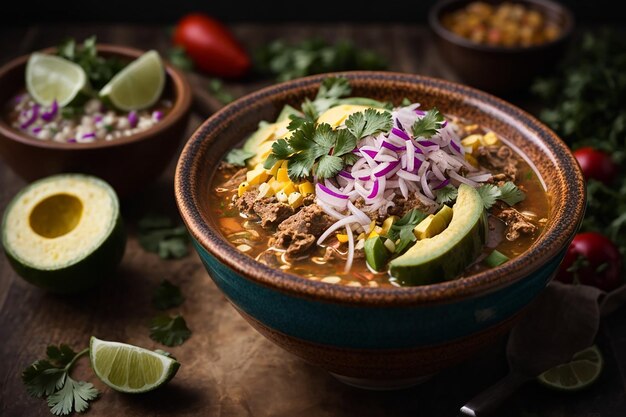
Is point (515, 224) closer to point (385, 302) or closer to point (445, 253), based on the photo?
point (445, 253)

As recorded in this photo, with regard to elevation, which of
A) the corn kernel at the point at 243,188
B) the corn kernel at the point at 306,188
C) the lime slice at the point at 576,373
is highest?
the corn kernel at the point at 306,188

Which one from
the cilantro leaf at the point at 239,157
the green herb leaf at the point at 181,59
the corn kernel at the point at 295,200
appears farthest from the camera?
the green herb leaf at the point at 181,59

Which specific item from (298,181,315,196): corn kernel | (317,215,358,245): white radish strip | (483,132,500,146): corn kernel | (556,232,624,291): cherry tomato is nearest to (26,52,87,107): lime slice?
(298,181,315,196): corn kernel

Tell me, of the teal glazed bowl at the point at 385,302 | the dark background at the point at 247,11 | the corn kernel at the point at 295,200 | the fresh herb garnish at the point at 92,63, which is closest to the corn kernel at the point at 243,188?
the teal glazed bowl at the point at 385,302

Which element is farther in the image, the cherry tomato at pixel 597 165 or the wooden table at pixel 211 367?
the cherry tomato at pixel 597 165

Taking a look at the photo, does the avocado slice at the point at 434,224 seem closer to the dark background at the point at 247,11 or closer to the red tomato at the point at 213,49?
the red tomato at the point at 213,49

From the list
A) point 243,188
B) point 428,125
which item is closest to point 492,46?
point 428,125
